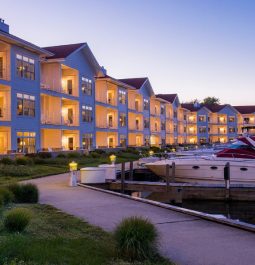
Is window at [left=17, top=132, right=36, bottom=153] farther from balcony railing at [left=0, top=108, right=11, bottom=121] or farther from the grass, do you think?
the grass

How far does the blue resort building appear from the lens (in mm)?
36281

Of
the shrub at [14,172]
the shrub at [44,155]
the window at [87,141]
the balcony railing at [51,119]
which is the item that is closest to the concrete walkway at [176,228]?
the shrub at [14,172]

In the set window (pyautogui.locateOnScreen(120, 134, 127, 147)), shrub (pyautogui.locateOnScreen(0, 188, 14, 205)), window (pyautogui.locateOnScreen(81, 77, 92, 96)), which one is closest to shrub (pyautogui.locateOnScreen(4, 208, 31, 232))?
shrub (pyautogui.locateOnScreen(0, 188, 14, 205))

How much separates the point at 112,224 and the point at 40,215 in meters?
2.40

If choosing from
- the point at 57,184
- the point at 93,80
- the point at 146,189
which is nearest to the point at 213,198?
the point at 146,189

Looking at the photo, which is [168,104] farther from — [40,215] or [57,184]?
[40,215]

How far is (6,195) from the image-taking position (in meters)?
14.5

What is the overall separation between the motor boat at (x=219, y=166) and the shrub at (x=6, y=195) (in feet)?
42.7

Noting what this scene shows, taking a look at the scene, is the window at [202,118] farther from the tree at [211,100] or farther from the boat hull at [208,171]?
the boat hull at [208,171]

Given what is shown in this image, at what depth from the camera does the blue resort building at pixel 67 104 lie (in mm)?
36281

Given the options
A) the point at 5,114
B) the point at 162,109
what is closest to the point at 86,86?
the point at 5,114

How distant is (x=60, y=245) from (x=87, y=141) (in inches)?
1690

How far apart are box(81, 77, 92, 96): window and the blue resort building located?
0.39 ft

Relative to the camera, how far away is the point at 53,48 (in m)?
49.0
